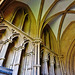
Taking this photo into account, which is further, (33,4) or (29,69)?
(33,4)

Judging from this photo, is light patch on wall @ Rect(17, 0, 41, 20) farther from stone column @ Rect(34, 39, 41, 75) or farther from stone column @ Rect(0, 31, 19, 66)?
stone column @ Rect(0, 31, 19, 66)

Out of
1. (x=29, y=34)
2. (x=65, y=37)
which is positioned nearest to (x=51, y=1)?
(x=29, y=34)

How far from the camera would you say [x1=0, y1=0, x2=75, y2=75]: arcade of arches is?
551cm

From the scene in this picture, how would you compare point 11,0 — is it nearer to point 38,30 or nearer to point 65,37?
point 38,30

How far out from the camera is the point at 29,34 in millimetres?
6977

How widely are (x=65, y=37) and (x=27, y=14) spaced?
4489 millimetres

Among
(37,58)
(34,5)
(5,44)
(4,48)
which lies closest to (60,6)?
(34,5)

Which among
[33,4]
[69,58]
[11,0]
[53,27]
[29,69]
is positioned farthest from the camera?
[53,27]

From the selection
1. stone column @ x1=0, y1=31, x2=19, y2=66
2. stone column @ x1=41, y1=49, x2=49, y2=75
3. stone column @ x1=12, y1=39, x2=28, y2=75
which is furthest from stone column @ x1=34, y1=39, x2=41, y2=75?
stone column @ x1=0, y1=31, x2=19, y2=66

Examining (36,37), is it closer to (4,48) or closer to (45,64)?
(45,64)

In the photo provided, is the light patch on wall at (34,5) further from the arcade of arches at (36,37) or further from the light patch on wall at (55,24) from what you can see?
the light patch on wall at (55,24)

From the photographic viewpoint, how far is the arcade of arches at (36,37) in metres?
5.51

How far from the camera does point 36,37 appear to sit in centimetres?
657

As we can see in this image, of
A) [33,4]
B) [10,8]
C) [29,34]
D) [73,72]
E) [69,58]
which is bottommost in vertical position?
[73,72]
